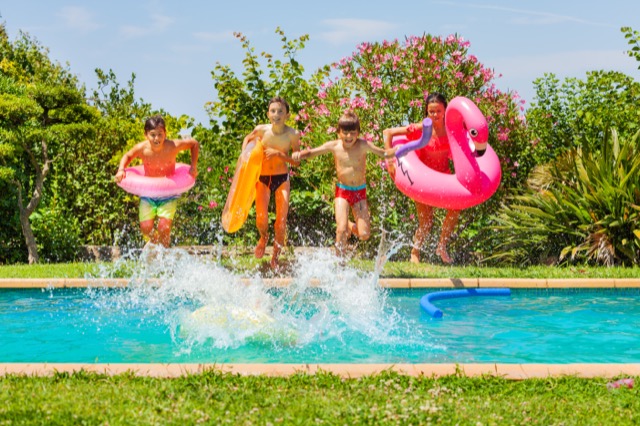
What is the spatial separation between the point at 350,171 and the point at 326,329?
9.96 ft

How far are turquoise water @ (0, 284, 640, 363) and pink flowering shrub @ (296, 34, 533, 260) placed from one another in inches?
109

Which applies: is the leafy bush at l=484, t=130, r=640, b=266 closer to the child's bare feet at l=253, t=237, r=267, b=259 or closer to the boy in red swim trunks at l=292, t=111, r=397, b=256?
the boy in red swim trunks at l=292, t=111, r=397, b=256

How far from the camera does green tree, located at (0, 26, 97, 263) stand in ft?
35.8

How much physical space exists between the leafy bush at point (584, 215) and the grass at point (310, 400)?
20.2 ft

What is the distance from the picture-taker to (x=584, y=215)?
10508 millimetres

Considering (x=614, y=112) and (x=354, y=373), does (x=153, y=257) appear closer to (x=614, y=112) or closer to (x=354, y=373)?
(x=354, y=373)

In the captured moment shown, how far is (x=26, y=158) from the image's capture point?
40.4 feet

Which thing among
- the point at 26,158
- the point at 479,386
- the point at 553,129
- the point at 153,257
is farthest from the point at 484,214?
the point at 479,386

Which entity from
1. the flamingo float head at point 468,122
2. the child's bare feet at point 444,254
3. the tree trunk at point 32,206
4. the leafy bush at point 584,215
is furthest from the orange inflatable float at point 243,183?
the tree trunk at point 32,206

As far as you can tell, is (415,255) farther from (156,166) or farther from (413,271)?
(156,166)

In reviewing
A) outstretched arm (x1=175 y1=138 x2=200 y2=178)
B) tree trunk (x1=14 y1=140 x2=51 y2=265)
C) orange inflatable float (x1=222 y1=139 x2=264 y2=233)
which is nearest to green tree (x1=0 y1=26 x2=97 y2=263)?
tree trunk (x1=14 y1=140 x2=51 y2=265)

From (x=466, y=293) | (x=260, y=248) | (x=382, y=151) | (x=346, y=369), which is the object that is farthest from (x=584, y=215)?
(x=346, y=369)

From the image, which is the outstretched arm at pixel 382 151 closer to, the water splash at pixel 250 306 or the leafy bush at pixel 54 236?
the water splash at pixel 250 306

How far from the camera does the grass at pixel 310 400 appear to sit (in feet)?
12.6
